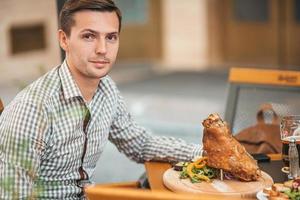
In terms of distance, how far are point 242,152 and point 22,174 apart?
0.79m

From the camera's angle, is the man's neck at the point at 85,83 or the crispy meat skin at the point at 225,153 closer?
the crispy meat skin at the point at 225,153

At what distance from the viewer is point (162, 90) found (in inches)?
371

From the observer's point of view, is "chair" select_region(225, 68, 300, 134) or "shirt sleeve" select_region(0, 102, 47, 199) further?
"chair" select_region(225, 68, 300, 134)

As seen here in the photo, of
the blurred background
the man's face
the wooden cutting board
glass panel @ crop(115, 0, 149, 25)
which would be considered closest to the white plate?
the wooden cutting board

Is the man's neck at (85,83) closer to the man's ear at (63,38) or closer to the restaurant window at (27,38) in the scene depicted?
the man's ear at (63,38)

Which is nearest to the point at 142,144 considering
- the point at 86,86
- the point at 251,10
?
the point at 86,86

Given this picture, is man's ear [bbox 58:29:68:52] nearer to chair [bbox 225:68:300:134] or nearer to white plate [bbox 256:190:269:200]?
white plate [bbox 256:190:269:200]

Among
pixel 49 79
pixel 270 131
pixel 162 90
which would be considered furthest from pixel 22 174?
pixel 162 90

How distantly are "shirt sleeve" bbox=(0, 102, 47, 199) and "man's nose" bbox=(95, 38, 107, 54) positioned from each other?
0.30 metres

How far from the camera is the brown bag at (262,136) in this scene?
3.60 metres

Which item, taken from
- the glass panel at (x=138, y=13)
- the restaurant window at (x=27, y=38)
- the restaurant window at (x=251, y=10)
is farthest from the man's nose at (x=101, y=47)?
the glass panel at (x=138, y=13)

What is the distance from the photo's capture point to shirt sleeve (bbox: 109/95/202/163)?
3191 mm

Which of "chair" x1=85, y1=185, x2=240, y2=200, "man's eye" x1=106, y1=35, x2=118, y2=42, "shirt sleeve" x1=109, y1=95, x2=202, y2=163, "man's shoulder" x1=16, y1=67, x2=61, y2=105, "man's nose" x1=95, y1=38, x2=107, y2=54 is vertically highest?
"man's eye" x1=106, y1=35, x2=118, y2=42

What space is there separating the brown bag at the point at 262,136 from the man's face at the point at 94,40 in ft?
3.55
